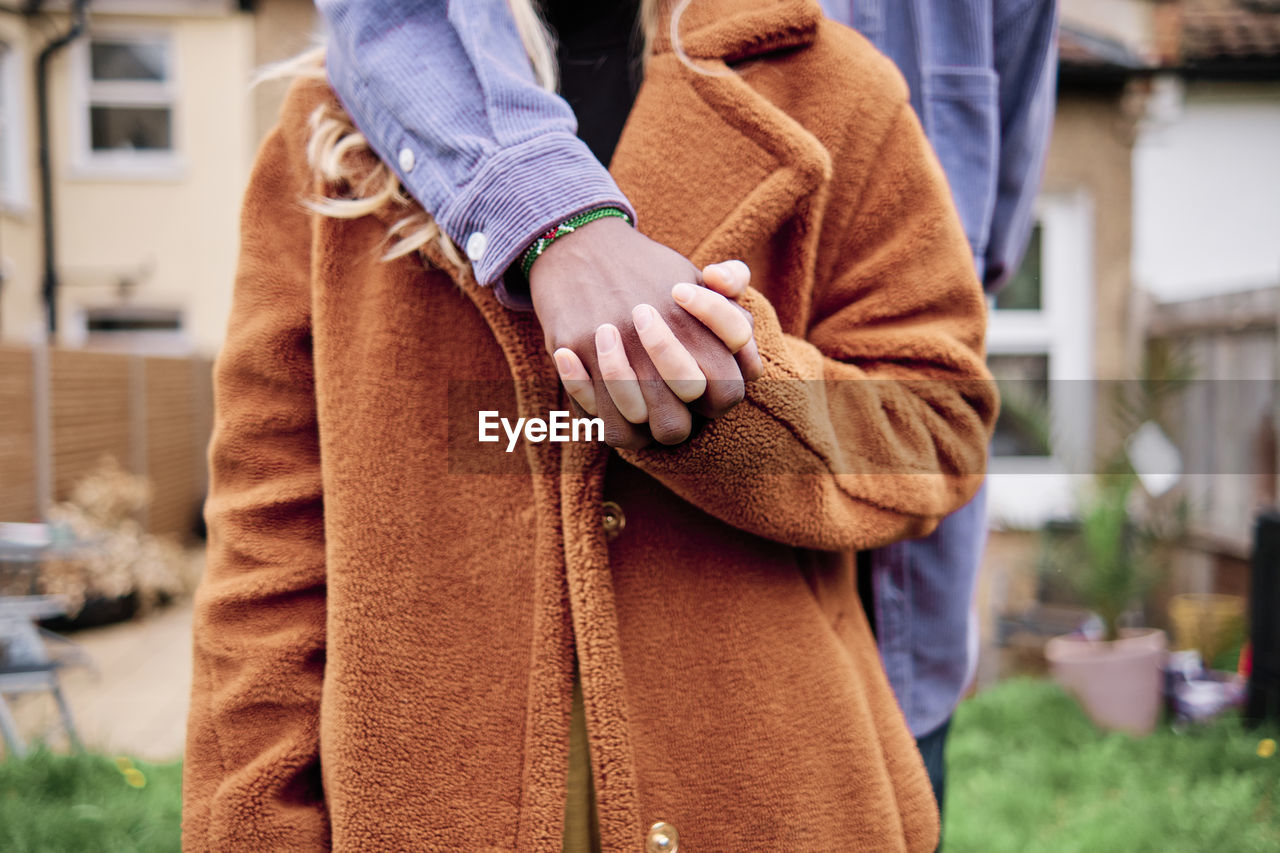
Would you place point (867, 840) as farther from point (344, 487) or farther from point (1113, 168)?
point (1113, 168)

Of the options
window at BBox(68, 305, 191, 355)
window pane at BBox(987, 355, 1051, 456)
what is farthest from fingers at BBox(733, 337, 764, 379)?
window at BBox(68, 305, 191, 355)

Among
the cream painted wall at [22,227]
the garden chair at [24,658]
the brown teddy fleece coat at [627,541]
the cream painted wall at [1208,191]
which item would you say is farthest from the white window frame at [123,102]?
the brown teddy fleece coat at [627,541]

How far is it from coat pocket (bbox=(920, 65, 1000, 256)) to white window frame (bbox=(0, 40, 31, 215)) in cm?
1172

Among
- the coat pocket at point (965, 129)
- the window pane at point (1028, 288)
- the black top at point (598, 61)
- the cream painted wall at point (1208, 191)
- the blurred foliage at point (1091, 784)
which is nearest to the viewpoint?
the black top at point (598, 61)

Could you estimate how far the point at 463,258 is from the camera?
87cm

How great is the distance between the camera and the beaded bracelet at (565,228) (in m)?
0.76

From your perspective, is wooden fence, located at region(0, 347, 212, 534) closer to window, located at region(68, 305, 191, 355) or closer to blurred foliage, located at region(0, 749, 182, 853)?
window, located at region(68, 305, 191, 355)

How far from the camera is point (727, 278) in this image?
0.69m

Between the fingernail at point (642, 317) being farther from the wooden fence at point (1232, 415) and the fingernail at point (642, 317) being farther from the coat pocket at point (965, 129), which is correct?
the wooden fence at point (1232, 415)

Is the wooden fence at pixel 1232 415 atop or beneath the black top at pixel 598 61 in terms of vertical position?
beneath

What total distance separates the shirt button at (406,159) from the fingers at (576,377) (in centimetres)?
29

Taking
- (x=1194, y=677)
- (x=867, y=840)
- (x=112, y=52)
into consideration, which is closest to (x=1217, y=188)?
(x=1194, y=677)

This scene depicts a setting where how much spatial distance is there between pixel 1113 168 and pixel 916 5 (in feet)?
19.8

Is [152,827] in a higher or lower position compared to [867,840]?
lower
